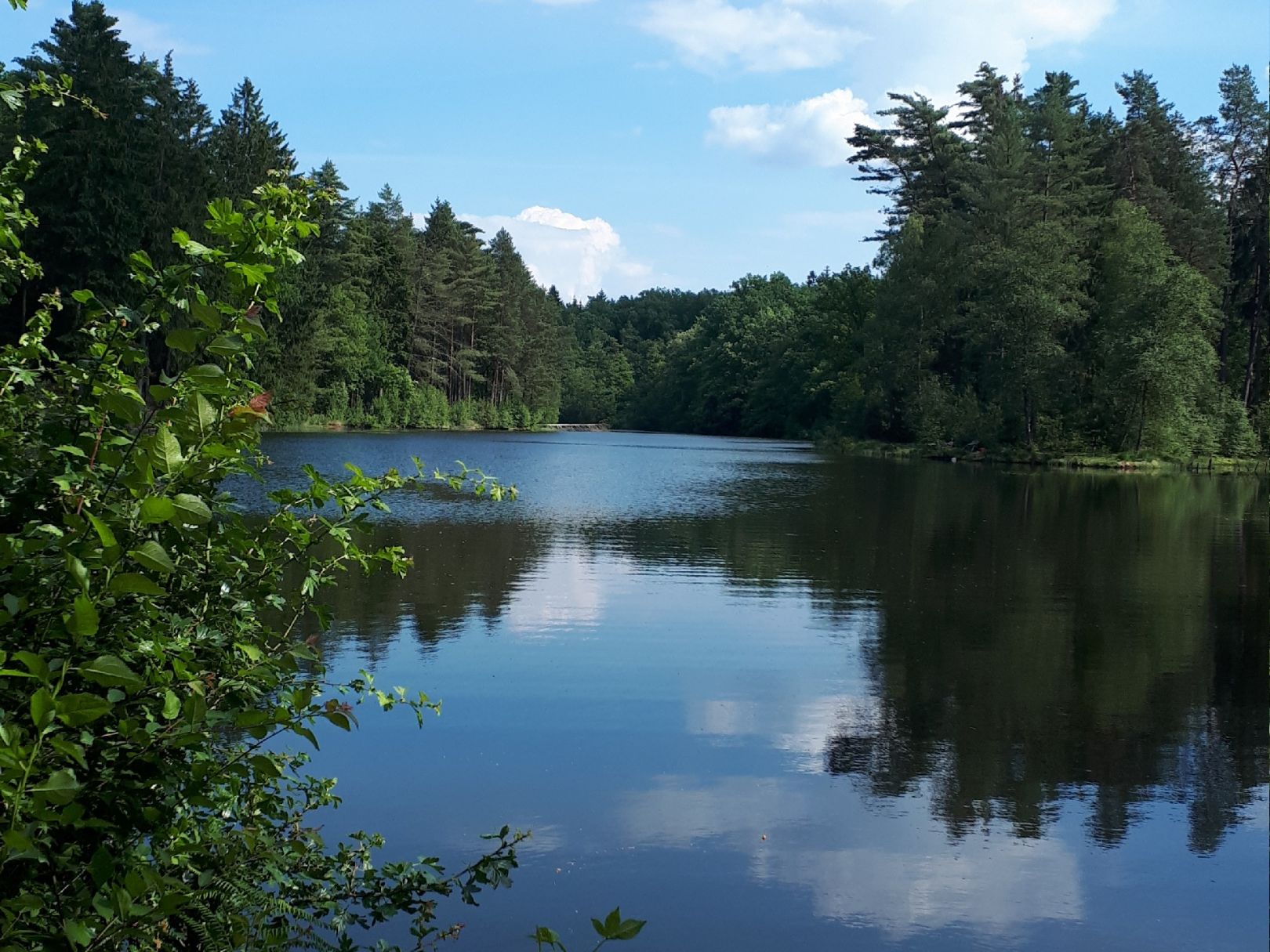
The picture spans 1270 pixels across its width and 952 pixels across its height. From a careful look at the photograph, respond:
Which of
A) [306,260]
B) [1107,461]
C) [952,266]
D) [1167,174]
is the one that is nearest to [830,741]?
[306,260]

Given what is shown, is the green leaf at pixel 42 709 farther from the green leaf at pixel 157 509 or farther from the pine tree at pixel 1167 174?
→ the pine tree at pixel 1167 174

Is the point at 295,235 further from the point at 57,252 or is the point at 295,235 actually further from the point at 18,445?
the point at 57,252

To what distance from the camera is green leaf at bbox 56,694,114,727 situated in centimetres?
199

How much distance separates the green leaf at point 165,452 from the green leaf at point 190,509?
73 mm

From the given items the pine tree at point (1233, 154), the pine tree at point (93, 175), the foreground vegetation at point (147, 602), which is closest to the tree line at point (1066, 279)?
the pine tree at point (1233, 154)

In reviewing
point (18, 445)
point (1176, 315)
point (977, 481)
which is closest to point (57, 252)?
point (977, 481)

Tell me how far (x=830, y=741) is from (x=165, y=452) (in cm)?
644

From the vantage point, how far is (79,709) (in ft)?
6.58

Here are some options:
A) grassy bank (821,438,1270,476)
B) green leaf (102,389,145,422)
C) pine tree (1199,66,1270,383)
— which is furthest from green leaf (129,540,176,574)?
pine tree (1199,66,1270,383)

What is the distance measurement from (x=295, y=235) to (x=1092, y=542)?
19.9 m

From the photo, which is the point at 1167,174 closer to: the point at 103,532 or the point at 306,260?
the point at 306,260

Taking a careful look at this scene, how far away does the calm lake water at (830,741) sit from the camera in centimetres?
545

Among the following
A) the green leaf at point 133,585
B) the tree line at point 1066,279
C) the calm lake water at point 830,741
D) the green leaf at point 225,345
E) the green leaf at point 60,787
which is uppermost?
the tree line at point 1066,279

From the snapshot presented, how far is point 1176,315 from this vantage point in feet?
153
